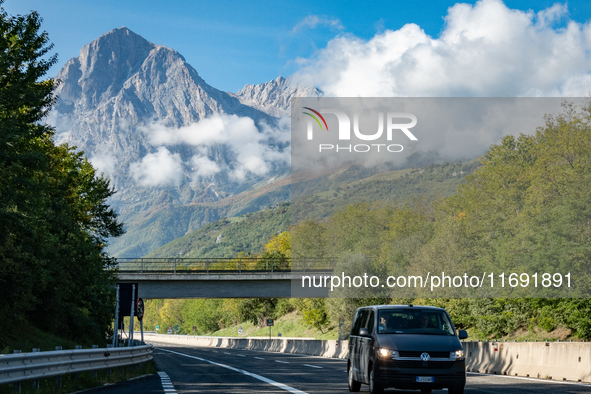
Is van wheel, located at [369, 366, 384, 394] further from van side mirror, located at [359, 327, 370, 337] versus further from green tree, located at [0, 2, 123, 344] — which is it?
green tree, located at [0, 2, 123, 344]

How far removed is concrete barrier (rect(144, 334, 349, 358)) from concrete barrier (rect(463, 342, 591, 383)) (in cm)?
1167

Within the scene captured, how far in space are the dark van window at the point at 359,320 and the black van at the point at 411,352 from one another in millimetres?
899

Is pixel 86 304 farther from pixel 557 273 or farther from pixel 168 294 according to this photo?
pixel 557 273

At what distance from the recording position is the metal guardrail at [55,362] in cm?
1098

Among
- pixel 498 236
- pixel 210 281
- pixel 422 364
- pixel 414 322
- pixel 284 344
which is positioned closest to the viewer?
pixel 422 364

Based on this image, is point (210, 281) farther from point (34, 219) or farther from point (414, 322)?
point (414, 322)

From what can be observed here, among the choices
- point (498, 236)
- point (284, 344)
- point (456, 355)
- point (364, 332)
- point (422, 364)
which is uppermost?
point (498, 236)

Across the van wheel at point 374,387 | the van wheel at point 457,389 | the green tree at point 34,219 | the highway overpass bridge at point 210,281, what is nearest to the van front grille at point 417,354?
the van wheel at point 457,389

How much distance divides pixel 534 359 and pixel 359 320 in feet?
22.4

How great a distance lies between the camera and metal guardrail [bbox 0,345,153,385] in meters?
11.0

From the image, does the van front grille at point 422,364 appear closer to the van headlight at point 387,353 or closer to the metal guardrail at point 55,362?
the van headlight at point 387,353

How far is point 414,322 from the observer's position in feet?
43.0

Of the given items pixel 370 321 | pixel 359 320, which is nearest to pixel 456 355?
pixel 370 321

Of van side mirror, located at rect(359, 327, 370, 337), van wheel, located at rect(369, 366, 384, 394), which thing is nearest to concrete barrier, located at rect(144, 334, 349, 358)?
van side mirror, located at rect(359, 327, 370, 337)
